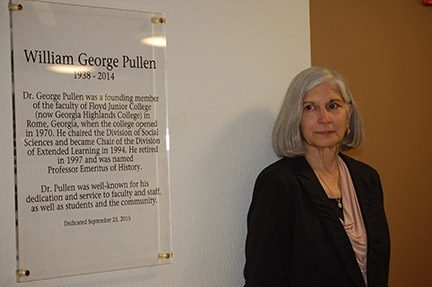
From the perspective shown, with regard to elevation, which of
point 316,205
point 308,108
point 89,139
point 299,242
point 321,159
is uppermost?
point 308,108

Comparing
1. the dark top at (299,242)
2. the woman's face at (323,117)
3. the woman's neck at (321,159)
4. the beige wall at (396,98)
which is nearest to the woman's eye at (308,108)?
the woman's face at (323,117)

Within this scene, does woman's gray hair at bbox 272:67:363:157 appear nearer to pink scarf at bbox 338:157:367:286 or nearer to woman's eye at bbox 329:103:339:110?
woman's eye at bbox 329:103:339:110

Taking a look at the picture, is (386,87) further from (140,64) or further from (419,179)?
(140,64)

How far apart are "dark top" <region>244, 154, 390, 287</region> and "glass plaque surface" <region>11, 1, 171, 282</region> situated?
14.6 inches

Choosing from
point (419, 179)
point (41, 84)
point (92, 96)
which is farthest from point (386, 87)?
point (41, 84)

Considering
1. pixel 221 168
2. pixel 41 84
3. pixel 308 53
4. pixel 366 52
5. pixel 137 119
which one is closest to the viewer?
pixel 41 84

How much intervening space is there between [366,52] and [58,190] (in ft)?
5.67

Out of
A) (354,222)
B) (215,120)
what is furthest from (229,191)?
(354,222)

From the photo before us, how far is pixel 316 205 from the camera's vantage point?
59.5 inches

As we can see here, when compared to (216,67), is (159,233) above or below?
below

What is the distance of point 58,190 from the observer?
1.40 metres

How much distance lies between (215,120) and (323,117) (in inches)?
17.8

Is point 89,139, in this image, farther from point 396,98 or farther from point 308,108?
point 396,98

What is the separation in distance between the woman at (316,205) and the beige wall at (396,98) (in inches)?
18.2
